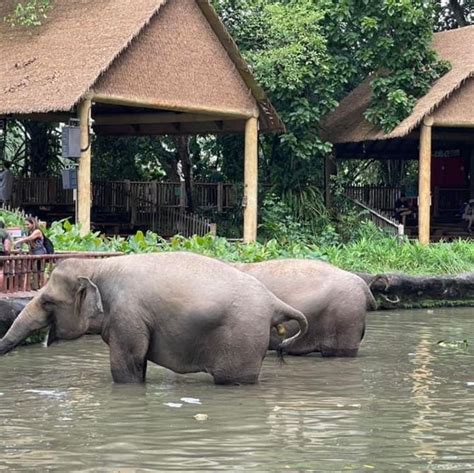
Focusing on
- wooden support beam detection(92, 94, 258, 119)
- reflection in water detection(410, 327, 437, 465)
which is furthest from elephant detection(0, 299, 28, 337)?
wooden support beam detection(92, 94, 258, 119)

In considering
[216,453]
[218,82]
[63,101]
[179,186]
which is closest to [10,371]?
Result: [216,453]

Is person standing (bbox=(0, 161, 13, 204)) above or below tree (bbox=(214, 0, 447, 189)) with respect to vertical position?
below

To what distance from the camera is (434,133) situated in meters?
29.1

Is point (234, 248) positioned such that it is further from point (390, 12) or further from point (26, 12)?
point (390, 12)

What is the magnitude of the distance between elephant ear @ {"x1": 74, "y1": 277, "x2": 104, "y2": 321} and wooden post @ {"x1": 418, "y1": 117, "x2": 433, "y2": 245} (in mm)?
14848

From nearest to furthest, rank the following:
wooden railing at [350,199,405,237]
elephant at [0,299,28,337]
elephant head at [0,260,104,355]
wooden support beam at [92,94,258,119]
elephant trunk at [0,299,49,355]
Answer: elephant trunk at [0,299,49,355] → elephant head at [0,260,104,355] → elephant at [0,299,28,337] → wooden support beam at [92,94,258,119] → wooden railing at [350,199,405,237]

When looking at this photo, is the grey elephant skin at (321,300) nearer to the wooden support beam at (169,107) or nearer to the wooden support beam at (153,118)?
the wooden support beam at (169,107)

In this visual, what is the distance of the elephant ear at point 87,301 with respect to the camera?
34.7 ft

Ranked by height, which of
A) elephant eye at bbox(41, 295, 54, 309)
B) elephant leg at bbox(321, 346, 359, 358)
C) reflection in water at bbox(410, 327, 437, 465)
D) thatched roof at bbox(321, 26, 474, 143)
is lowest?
reflection in water at bbox(410, 327, 437, 465)

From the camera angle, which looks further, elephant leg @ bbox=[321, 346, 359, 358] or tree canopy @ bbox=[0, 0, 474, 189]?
tree canopy @ bbox=[0, 0, 474, 189]

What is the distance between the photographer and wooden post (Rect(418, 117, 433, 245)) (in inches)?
976

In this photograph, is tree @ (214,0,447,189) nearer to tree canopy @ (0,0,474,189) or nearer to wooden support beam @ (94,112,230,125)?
tree canopy @ (0,0,474,189)

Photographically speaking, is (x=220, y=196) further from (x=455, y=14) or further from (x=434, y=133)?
(x=455, y=14)

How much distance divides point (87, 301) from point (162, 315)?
651mm
